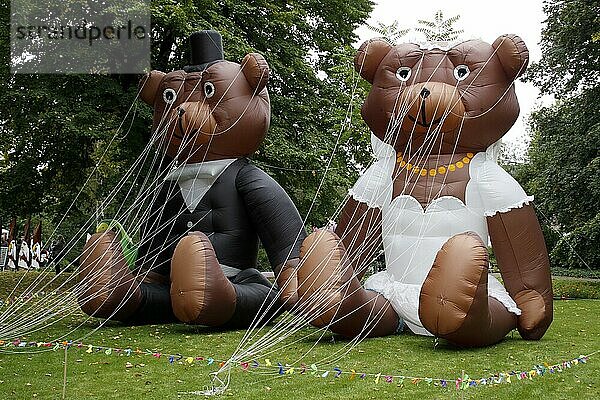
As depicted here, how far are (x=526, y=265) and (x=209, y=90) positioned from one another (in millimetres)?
3336

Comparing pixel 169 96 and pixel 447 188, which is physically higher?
pixel 169 96

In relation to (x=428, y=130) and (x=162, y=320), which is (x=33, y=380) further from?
(x=428, y=130)

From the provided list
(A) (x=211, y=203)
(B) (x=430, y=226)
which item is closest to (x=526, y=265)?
(B) (x=430, y=226)

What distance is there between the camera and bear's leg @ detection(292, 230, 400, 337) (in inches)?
213

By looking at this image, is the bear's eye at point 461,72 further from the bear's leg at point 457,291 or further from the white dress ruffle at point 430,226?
the bear's leg at point 457,291

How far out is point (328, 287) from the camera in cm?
540

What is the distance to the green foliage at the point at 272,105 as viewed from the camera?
33.0 feet

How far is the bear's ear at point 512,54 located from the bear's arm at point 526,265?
1134mm

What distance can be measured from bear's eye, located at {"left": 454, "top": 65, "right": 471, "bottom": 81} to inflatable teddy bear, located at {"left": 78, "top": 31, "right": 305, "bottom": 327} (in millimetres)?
1898

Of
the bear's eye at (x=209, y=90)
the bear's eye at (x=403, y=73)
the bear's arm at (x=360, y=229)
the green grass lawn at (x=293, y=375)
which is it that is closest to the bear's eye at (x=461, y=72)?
the bear's eye at (x=403, y=73)

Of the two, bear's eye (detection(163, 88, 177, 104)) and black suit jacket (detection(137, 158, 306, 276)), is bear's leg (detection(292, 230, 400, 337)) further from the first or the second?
bear's eye (detection(163, 88, 177, 104))

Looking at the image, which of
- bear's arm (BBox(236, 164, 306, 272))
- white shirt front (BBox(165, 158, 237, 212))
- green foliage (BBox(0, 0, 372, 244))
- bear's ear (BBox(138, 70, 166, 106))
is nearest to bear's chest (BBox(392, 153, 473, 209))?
bear's arm (BBox(236, 164, 306, 272))

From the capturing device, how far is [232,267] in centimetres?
705

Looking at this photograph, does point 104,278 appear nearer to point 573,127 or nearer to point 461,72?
point 461,72
